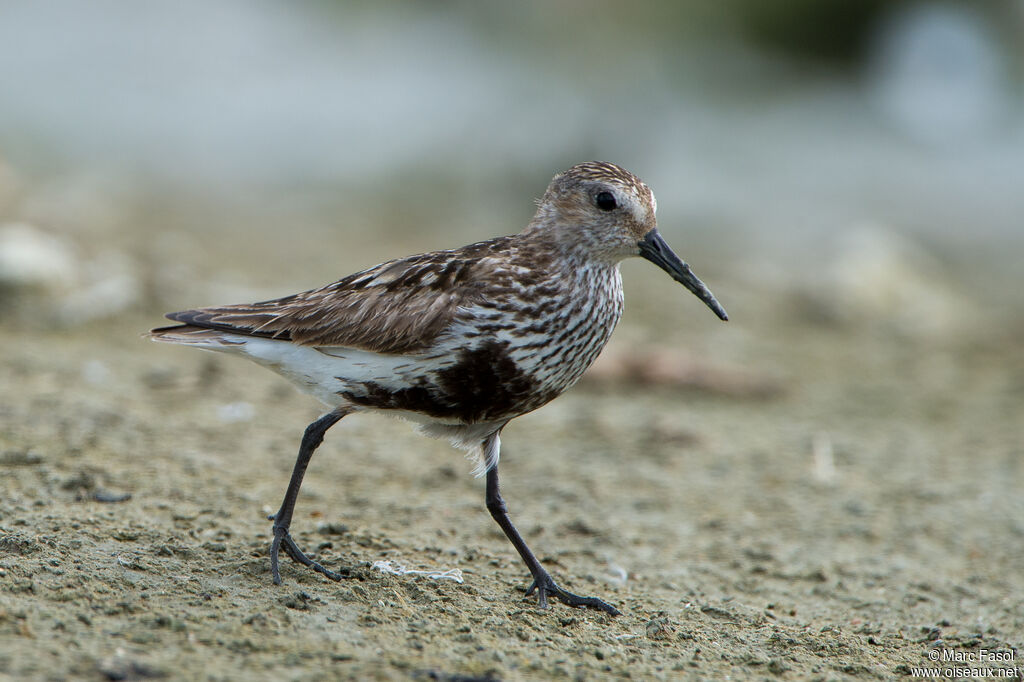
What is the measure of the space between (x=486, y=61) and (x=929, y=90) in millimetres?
7084

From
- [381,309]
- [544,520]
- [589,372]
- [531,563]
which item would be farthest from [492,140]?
[531,563]

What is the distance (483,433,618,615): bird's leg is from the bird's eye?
1084 mm

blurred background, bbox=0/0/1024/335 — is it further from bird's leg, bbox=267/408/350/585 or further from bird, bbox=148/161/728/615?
bird's leg, bbox=267/408/350/585

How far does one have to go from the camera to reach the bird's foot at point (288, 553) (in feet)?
15.2

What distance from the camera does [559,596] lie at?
16.0 ft

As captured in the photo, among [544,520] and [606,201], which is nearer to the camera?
[606,201]

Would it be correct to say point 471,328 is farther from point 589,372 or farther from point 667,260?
point 589,372

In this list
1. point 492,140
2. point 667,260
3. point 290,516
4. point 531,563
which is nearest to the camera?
point 290,516

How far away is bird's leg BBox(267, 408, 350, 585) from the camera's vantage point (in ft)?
15.3

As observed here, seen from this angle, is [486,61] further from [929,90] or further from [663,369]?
[663,369]

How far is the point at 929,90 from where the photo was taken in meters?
18.9

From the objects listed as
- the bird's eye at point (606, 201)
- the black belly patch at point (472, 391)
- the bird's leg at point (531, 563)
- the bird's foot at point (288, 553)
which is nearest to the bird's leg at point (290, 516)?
the bird's foot at point (288, 553)

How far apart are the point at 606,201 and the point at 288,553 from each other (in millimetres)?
1969

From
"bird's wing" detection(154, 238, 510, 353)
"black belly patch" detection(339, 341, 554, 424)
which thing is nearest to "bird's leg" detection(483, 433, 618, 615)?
"black belly patch" detection(339, 341, 554, 424)
